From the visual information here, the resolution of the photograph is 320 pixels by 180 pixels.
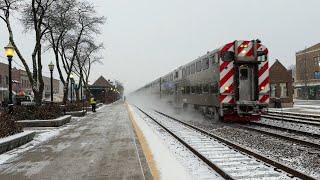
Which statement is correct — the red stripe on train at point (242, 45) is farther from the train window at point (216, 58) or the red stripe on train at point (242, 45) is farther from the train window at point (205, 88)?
the train window at point (205, 88)

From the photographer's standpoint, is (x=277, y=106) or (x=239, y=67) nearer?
(x=239, y=67)

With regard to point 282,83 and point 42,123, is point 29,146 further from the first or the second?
point 282,83

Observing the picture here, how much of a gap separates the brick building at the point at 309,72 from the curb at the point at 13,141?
72896 mm

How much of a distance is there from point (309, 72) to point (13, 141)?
79.4 metres

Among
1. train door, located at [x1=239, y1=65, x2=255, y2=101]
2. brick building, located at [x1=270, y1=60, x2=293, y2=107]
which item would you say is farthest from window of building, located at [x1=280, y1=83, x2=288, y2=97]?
train door, located at [x1=239, y1=65, x2=255, y2=101]

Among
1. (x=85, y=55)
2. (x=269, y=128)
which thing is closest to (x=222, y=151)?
(x=269, y=128)

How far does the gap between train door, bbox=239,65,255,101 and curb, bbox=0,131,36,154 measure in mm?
10089

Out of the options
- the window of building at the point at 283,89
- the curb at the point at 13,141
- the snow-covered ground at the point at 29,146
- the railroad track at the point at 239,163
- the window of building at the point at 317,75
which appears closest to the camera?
the railroad track at the point at 239,163

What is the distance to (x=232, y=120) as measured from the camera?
21266 millimetres

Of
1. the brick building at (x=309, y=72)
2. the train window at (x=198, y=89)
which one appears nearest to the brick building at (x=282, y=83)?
the train window at (x=198, y=89)

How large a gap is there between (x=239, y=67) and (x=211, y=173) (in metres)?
12.1

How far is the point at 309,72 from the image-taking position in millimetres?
83562

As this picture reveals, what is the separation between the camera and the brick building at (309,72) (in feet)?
265

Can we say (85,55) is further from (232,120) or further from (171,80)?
(232,120)
